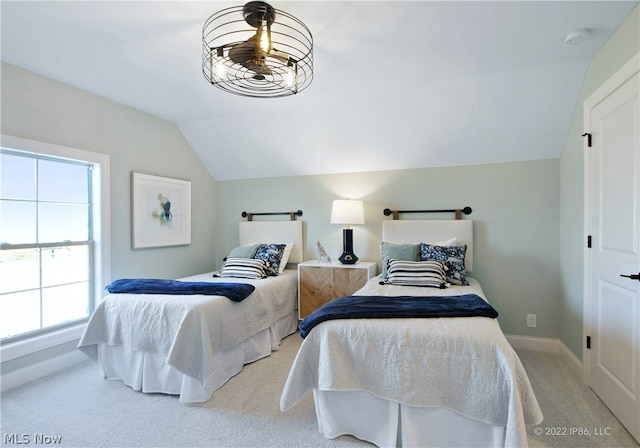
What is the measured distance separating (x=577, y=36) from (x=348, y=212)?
236cm

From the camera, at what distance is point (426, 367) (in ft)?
5.97

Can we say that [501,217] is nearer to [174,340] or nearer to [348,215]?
[348,215]

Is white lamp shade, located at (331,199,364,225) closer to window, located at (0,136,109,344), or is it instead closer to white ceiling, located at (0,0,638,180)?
white ceiling, located at (0,0,638,180)

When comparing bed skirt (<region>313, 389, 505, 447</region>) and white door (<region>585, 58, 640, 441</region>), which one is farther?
white door (<region>585, 58, 640, 441</region>)

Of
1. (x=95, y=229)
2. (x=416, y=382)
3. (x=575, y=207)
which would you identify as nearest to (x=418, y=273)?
(x=416, y=382)

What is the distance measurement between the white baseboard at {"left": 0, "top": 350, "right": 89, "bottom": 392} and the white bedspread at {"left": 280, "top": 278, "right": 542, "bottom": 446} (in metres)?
2.24

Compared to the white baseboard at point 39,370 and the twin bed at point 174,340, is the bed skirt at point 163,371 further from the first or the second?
the white baseboard at point 39,370

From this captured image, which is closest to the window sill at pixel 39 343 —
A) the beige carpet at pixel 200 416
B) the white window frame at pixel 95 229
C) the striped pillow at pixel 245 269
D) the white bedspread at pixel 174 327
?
the white window frame at pixel 95 229

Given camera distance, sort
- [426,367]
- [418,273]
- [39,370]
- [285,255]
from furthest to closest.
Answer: [285,255] → [418,273] → [39,370] → [426,367]

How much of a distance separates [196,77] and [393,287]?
2482mm

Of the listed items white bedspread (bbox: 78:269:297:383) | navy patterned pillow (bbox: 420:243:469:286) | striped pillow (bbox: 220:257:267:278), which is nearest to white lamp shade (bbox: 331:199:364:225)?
navy patterned pillow (bbox: 420:243:469:286)

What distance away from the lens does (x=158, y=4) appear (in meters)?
1.95

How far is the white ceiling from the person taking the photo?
2045 mm

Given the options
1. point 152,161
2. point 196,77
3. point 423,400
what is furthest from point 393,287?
point 152,161
